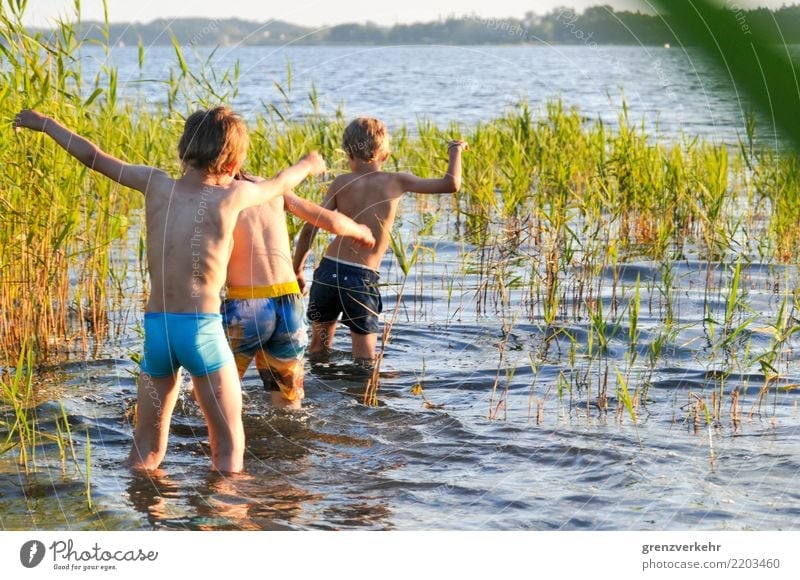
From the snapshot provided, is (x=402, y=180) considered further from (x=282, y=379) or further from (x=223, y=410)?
(x=223, y=410)

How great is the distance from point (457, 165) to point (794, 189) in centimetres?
350

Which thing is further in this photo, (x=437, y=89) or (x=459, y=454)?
(x=437, y=89)

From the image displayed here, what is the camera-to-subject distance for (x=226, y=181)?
11.3ft

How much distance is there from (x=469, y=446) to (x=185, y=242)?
1.71 m

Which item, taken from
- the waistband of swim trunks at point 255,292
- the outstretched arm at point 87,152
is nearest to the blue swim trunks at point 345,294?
the waistband of swim trunks at point 255,292

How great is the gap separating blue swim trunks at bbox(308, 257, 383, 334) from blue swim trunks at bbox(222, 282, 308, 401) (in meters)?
0.94

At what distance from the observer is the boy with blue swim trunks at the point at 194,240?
11.0 feet

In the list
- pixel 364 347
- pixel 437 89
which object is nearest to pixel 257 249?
pixel 364 347

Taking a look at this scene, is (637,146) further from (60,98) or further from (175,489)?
(175,489)

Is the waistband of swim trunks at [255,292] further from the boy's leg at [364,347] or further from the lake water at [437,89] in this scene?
the lake water at [437,89]

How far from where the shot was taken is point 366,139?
513 cm

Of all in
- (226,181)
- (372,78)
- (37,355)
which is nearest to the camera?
(226,181)

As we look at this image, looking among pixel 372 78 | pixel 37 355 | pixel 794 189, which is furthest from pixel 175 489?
pixel 372 78

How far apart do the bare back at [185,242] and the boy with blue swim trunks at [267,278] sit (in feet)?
2.32
